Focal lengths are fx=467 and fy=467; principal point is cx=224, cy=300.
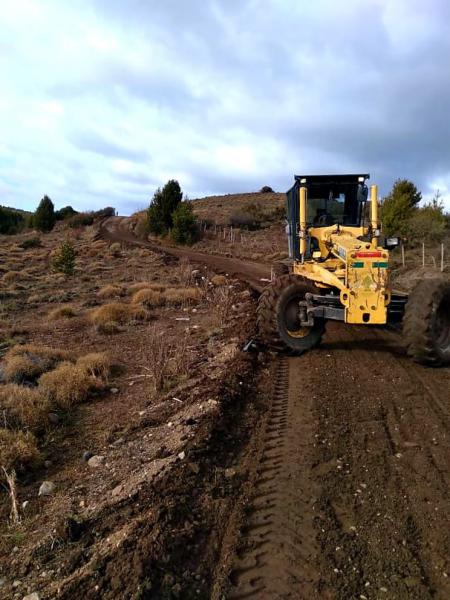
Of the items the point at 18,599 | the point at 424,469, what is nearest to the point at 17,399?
the point at 18,599

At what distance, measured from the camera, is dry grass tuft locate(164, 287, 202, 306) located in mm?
14531

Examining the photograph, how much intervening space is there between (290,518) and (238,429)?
172 cm

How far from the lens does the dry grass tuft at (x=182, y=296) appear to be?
14.5 m

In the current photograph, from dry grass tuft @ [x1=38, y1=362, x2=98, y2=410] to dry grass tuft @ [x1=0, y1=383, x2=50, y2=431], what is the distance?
0.22 m

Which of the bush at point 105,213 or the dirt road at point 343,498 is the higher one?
the bush at point 105,213

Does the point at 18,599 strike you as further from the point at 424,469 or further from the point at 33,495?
the point at 424,469

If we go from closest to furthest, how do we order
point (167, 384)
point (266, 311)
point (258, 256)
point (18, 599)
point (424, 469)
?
point (18, 599) → point (424, 469) → point (167, 384) → point (266, 311) → point (258, 256)

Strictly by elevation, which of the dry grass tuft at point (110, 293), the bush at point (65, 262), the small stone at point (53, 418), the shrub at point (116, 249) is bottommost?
the small stone at point (53, 418)

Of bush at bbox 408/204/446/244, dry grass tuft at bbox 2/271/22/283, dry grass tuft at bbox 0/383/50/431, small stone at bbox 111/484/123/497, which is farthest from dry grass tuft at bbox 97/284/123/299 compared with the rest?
bush at bbox 408/204/446/244

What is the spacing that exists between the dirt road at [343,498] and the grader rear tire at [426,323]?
1.62 ft

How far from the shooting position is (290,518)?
144 inches

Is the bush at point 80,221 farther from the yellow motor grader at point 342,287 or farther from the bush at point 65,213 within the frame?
the yellow motor grader at point 342,287

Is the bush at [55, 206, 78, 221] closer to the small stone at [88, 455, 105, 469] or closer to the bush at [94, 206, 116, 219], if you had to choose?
the bush at [94, 206, 116, 219]

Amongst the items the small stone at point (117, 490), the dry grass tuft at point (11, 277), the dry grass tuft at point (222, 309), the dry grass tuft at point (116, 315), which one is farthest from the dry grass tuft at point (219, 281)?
the small stone at point (117, 490)
